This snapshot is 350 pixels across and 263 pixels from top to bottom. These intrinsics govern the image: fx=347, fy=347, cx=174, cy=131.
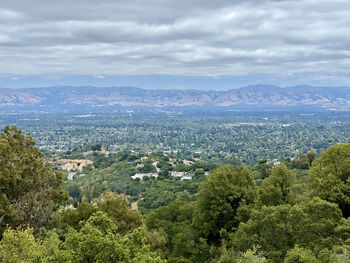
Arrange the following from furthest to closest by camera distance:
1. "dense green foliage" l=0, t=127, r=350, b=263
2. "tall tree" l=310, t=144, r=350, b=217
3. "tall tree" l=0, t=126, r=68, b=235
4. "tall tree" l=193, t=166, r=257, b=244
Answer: "tall tree" l=193, t=166, r=257, b=244 < "tall tree" l=310, t=144, r=350, b=217 < "tall tree" l=0, t=126, r=68, b=235 < "dense green foliage" l=0, t=127, r=350, b=263

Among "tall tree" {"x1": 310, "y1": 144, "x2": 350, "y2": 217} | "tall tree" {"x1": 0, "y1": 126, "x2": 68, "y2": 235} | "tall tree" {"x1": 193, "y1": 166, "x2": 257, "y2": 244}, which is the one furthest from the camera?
"tall tree" {"x1": 193, "y1": 166, "x2": 257, "y2": 244}

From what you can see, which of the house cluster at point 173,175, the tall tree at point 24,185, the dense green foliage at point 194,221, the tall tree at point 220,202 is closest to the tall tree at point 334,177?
the dense green foliage at point 194,221

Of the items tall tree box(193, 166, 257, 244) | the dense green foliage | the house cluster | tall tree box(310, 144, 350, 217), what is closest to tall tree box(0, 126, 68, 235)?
the dense green foliage

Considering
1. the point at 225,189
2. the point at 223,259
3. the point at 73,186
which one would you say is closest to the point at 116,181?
the point at 73,186

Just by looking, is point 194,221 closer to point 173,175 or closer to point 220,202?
point 220,202

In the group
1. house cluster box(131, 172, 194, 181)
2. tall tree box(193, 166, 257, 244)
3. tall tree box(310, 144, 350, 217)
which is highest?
tall tree box(310, 144, 350, 217)

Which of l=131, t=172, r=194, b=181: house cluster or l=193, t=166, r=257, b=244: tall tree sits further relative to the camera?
l=131, t=172, r=194, b=181: house cluster

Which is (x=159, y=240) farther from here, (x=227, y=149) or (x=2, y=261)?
(x=227, y=149)

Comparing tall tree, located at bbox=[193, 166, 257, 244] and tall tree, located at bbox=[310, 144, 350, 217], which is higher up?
A: tall tree, located at bbox=[310, 144, 350, 217]

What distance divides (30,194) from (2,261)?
7820mm

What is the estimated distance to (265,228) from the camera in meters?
20.2

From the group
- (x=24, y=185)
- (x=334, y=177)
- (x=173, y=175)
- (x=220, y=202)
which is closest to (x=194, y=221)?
(x=220, y=202)

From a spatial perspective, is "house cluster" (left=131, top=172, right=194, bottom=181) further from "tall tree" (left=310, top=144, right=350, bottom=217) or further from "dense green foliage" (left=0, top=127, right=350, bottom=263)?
"tall tree" (left=310, top=144, right=350, bottom=217)

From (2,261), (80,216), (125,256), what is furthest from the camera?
(80,216)
